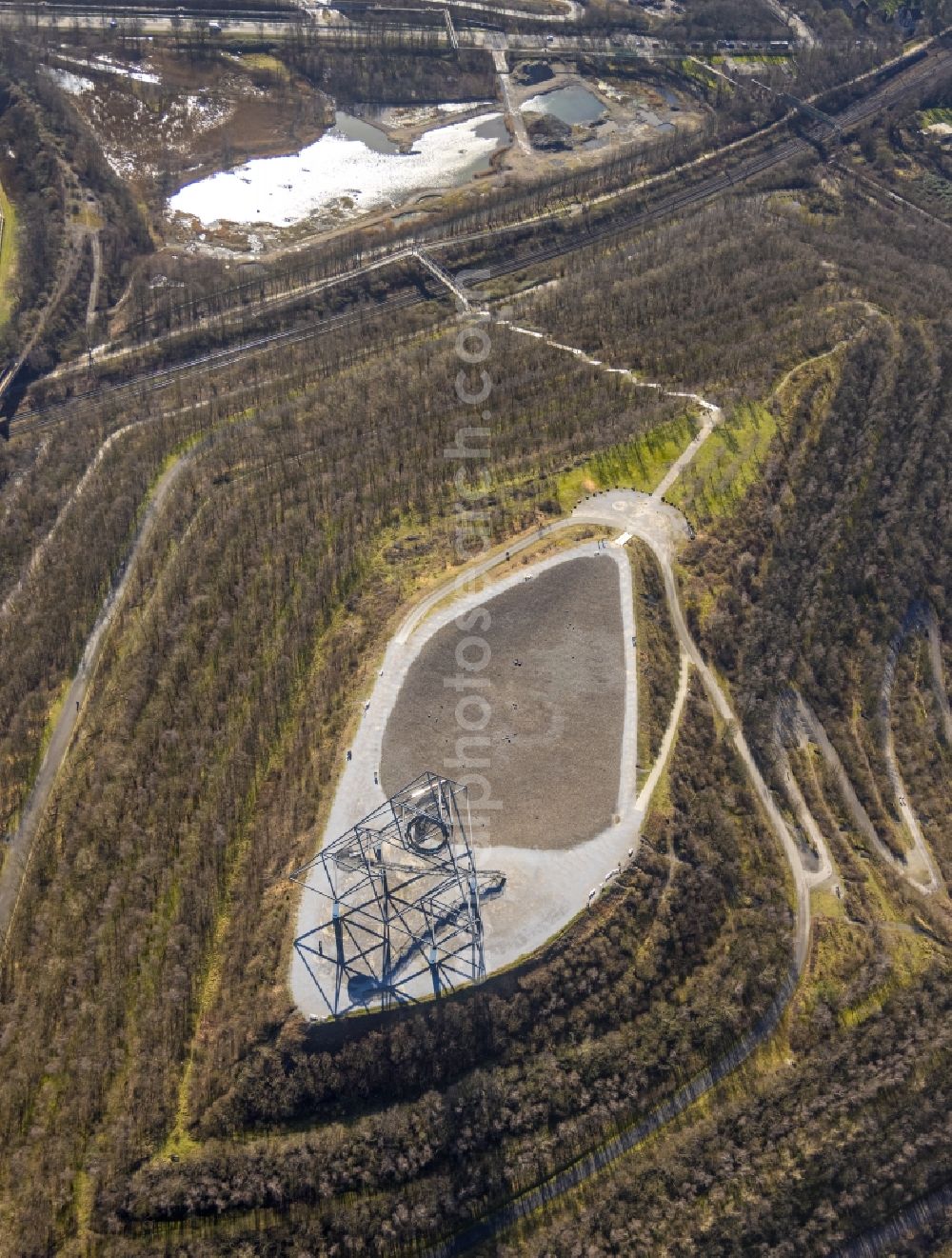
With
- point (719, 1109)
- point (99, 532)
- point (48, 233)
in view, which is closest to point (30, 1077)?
point (719, 1109)

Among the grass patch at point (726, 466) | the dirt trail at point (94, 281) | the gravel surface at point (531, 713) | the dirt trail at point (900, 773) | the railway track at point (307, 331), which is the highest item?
the dirt trail at point (94, 281)

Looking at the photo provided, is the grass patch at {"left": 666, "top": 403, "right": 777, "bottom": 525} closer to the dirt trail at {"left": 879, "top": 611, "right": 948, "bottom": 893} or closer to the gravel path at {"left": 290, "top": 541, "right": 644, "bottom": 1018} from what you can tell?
the gravel path at {"left": 290, "top": 541, "right": 644, "bottom": 1018}

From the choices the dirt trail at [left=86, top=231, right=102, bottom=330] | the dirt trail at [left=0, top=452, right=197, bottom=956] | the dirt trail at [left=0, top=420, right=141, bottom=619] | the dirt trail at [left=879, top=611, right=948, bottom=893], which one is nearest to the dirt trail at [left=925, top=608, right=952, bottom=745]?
the dirt trail at [left=879, top=611, right=948, bottom=893]

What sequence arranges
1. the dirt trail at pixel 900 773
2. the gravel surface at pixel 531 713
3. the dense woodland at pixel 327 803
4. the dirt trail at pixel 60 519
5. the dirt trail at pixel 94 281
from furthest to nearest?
the dirt trail at pixel 94 281
the dirt trail at pixel 60 519
the dirt trail at pixel 900 773
the gravel surface at pixel 531 713
the dense woodland at pixel 327 803

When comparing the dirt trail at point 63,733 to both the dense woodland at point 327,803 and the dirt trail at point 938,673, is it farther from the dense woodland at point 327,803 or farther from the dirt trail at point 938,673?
the dirt trail at point 938,673

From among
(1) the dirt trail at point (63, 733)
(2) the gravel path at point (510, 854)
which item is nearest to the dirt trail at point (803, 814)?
(2) the gravel path at point (510, 854)
